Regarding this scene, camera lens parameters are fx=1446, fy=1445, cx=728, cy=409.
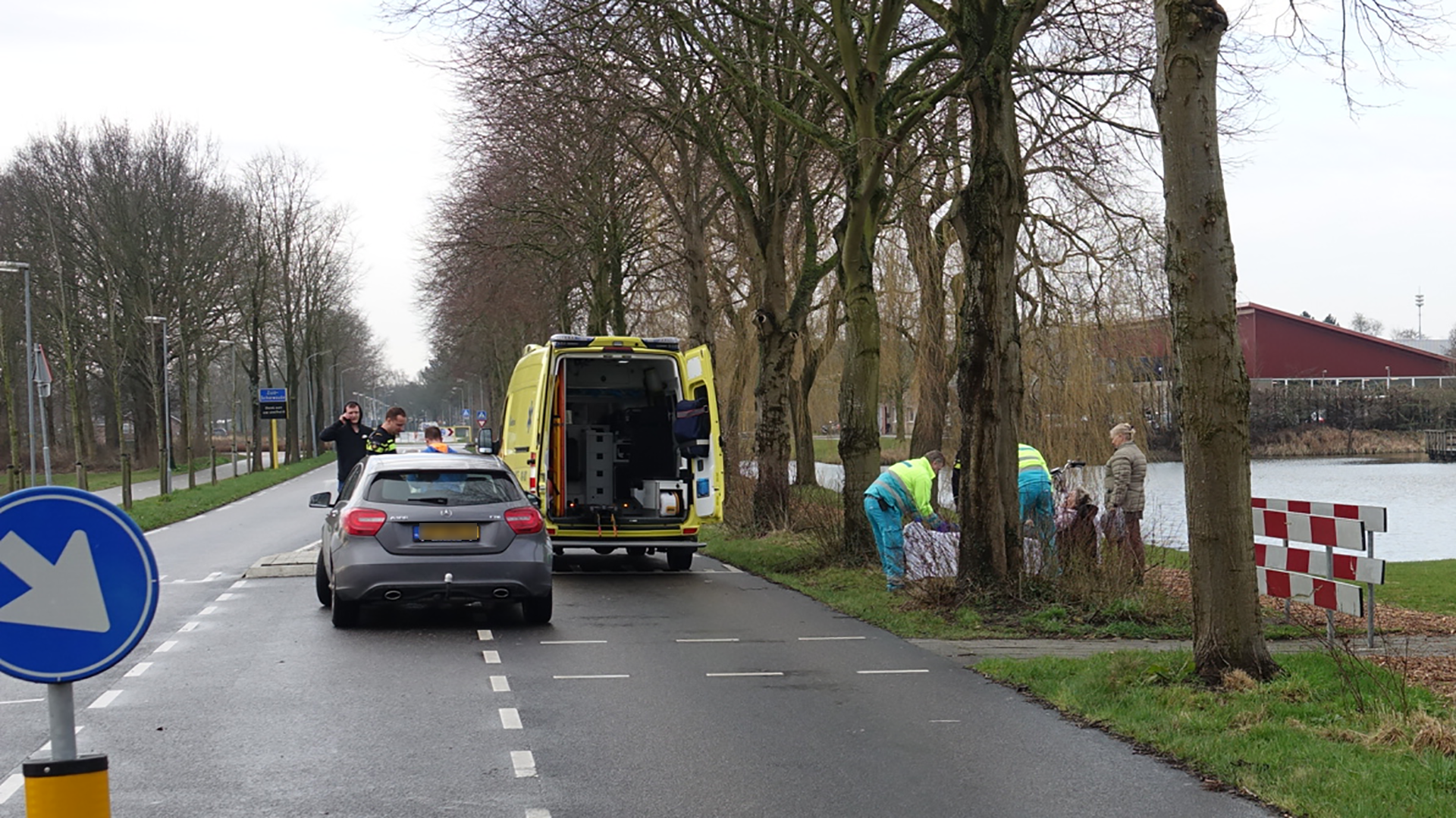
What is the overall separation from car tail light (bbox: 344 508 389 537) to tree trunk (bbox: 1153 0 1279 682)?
21.0 feet

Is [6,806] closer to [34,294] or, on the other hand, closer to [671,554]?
[671,554]

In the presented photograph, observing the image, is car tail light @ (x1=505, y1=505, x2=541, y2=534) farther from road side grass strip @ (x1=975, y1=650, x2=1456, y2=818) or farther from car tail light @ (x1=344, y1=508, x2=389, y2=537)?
road side grass strip @ (x1=975, y1=650, x2=1456, y2=818)

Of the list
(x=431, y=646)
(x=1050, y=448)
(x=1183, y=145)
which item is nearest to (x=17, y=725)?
(x=431, y=646)

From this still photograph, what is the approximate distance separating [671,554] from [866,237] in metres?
4.47

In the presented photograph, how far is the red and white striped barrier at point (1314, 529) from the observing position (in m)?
10.1

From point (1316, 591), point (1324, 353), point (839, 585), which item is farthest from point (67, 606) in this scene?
point (1324, 353)

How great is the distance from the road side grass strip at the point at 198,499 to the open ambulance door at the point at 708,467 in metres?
10.4

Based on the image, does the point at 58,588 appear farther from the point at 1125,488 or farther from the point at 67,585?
the point at 1125,488

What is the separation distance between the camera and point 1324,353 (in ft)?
240

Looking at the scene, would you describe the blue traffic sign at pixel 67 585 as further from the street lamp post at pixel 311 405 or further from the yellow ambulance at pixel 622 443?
the street lamp post at pixel 311 405

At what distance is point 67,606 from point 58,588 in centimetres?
5

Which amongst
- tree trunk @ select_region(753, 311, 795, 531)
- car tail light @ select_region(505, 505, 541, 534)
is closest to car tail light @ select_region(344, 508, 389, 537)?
car tail light @ select_region(505, 505, 541, 534)

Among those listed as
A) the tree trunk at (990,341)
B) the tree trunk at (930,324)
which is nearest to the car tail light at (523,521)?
the tree trunk at (990,341)

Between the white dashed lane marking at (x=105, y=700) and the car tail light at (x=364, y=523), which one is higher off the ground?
the car tail light at (x=364, y=523)
